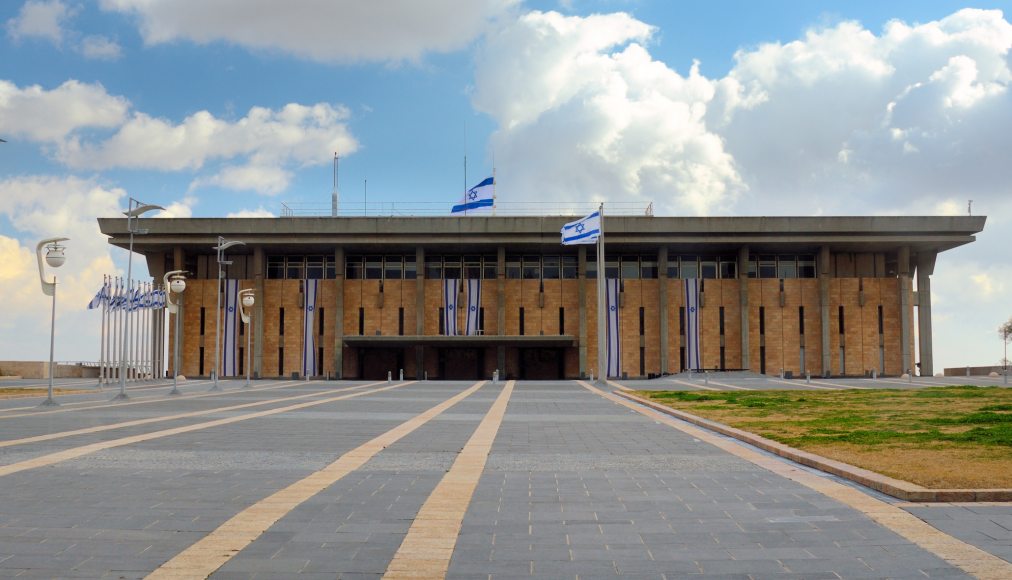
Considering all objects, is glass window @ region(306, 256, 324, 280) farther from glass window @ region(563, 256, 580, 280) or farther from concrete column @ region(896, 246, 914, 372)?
concrete column @ region(896, 246, 914, 372)

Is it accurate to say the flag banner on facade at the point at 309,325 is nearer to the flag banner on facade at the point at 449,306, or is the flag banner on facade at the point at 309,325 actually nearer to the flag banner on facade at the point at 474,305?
the flag banner on facade at the point at 449,306

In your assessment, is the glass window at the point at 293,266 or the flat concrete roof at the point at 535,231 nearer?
the flat concrete roof at the point at 535,231

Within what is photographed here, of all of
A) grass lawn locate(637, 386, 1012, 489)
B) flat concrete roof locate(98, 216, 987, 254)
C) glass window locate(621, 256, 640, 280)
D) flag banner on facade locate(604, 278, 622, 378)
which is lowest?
grass lawn locate(637, 386, 1012, 489)

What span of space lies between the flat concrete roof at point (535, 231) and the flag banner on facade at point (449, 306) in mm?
3905

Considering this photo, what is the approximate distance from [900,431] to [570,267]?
58.1 metres

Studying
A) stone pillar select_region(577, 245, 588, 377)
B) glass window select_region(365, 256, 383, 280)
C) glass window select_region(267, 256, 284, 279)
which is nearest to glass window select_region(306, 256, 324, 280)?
glass window select_region(267, 256, 284, 279)

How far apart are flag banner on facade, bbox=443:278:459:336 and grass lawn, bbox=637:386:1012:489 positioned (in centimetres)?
4341

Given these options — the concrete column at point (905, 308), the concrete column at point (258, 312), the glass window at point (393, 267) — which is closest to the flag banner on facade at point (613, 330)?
the glass window at point (393, 267)

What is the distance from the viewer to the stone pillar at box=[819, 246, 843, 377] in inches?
2796

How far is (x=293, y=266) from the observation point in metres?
75.2

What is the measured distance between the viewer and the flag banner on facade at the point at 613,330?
236ft

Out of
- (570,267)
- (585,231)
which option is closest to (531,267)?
(570,267)

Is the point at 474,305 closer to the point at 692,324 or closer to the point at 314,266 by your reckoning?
the point at 314,266

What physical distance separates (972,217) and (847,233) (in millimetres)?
10605
